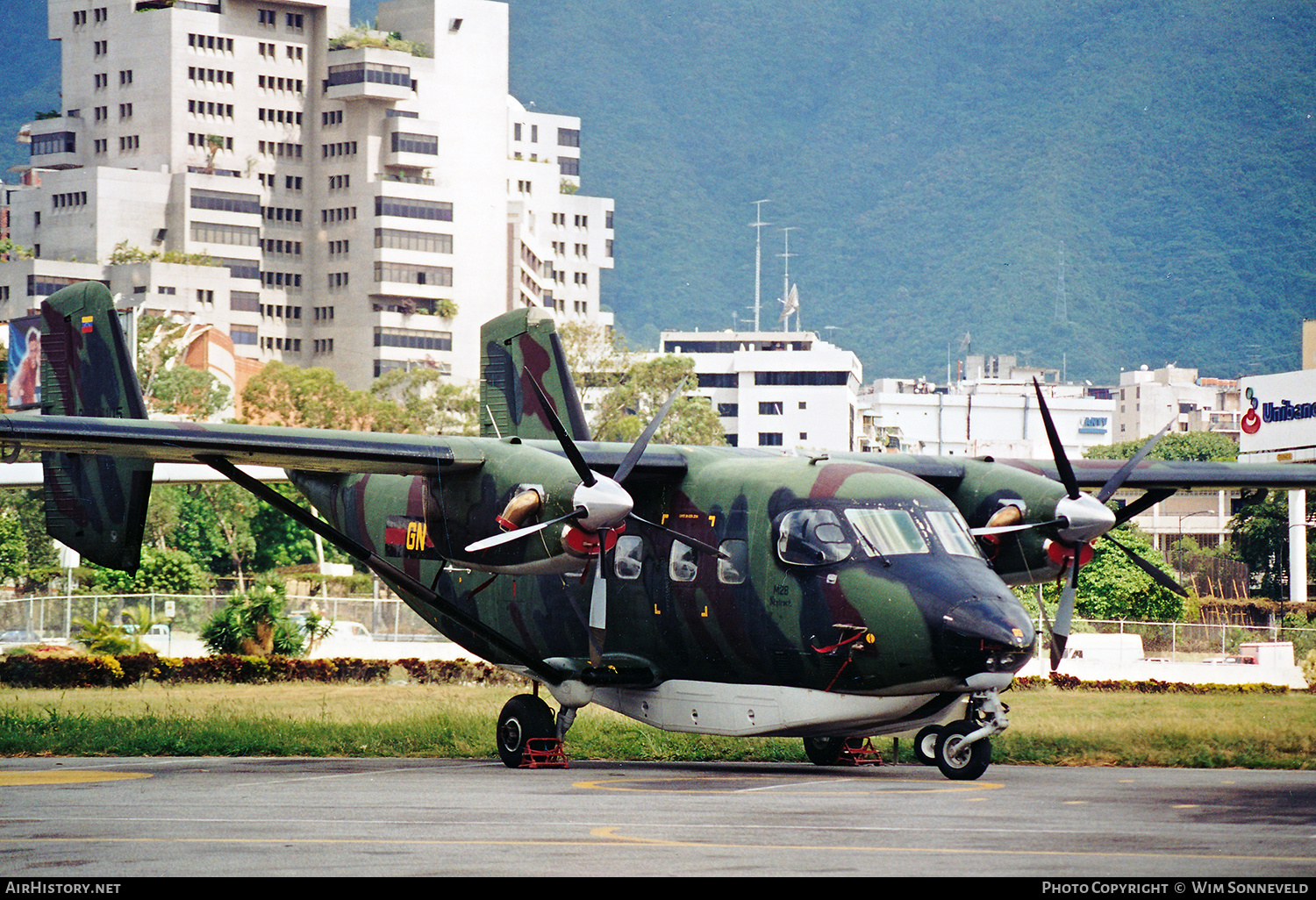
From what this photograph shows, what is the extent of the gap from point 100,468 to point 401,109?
157 meters

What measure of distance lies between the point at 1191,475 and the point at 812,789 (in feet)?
32.3

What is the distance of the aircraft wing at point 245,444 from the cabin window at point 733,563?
345 centimetres

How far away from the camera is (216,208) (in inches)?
6752

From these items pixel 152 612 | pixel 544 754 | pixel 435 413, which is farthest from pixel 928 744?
pixel 435 413

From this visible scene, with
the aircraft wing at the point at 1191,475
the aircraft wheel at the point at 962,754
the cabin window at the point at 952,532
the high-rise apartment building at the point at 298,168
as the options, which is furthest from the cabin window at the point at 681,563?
the high-rise apartment building at the point at 298,168

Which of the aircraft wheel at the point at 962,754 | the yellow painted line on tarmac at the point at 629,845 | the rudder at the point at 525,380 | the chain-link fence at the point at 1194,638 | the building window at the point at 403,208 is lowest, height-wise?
the chain-link fence at the point at 1194,638

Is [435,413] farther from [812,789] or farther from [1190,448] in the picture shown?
[812,789]

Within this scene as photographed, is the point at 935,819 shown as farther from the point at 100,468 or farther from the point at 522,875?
the point at 100,468

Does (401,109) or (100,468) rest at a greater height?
(401,109)

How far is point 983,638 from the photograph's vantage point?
60.8ft

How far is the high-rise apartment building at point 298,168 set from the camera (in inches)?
6654

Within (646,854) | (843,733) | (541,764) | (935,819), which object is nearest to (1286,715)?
(843,733)

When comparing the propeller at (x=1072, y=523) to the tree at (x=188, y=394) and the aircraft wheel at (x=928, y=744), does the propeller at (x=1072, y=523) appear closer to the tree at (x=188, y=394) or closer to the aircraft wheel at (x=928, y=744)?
the aircraft wheel at (x=928, y=744)

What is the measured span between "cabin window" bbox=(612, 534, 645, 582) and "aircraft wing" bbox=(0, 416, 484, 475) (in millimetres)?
2660
